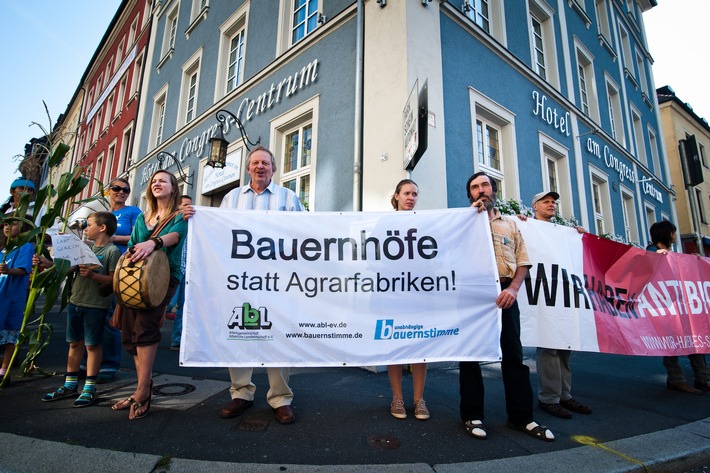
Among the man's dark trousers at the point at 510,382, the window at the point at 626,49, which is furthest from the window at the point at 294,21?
the window at the point at 626,49

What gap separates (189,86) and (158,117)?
2.63 metres

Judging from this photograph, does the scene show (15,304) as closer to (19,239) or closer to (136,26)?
(19,239)

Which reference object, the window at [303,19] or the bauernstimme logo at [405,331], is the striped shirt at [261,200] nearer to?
the bauernstimme logo at [405,331]

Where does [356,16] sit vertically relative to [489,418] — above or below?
above

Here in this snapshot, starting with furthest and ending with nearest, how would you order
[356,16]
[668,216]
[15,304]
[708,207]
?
[708,207], [668,216], [356,16], [15,304]

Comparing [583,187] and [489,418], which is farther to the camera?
[583,187]

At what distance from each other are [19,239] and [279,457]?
8.47 ft

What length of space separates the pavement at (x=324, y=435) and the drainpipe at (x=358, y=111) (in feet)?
9.88

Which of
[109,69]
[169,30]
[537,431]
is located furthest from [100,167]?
[537,431]

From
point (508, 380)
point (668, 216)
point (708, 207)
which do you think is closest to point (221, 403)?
point (508, 380)

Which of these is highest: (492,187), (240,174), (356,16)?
(356,16)

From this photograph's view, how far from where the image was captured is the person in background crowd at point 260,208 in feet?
8.88

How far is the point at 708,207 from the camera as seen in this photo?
73.1 feet

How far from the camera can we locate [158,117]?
1427 cm
